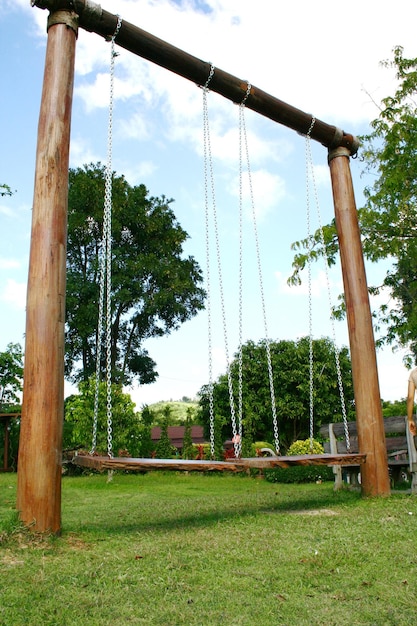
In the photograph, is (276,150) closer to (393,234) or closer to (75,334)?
(393,234)

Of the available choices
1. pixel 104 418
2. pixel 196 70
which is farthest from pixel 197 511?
pixel 104 418

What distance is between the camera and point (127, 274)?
2194cm

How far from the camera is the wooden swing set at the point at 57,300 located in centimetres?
427

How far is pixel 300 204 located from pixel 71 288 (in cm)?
1536

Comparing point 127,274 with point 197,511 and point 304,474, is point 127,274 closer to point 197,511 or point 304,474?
point 304,474

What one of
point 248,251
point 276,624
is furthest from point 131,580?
point 248,251

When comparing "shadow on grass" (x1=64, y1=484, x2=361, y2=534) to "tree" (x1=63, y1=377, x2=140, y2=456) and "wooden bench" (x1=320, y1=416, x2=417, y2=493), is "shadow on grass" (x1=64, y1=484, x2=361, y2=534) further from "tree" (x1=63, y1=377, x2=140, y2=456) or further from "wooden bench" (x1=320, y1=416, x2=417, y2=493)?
"tree" (x1=63, y1=377, x2=140, y2=456)

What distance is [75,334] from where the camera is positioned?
2203cm

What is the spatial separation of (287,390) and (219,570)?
1976cm

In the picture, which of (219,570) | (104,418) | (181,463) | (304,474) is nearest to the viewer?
(219,570)

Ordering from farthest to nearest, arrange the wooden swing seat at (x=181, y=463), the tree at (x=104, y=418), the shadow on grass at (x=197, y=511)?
the tree at (x=104, y=418), the shadow on grass at (x=197, y=511), the wooden swing seat at (x=181, y=463)

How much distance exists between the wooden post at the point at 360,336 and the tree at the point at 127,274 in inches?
579

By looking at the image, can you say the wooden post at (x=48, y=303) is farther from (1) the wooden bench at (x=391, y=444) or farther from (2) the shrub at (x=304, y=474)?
(2) the shrub at (x=304, y=474)

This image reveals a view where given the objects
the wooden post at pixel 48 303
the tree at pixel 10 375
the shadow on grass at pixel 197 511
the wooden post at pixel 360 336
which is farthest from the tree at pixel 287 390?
the wooden post at pixel 48 303
